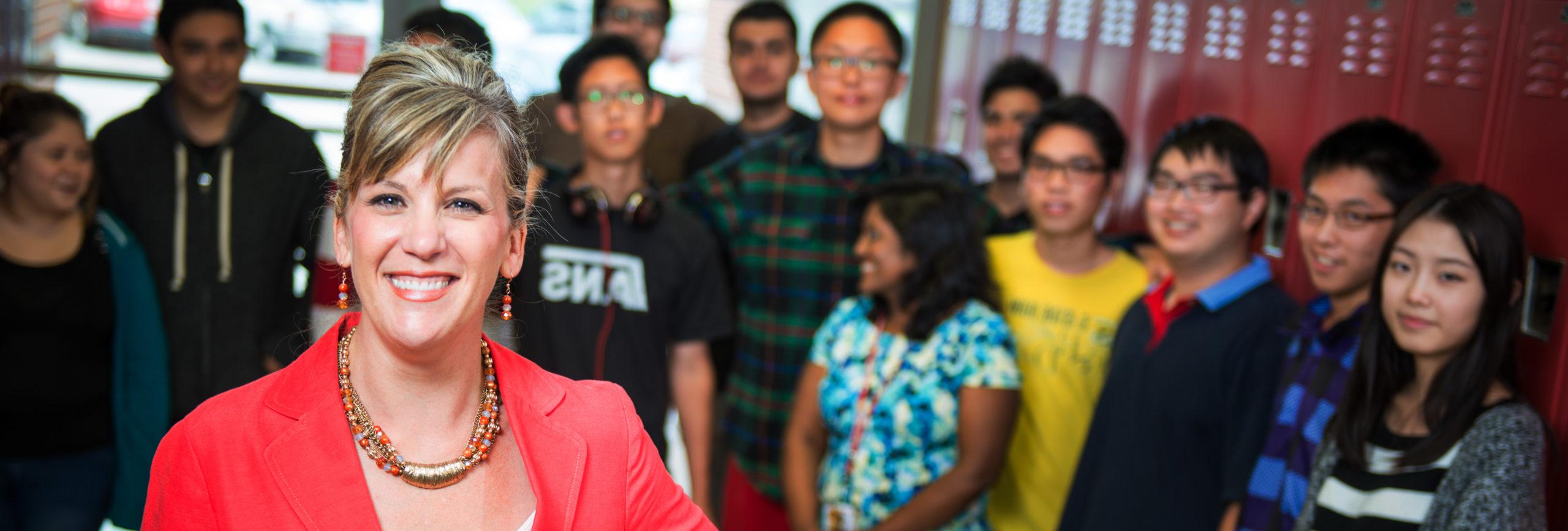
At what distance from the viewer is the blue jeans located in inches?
99.0

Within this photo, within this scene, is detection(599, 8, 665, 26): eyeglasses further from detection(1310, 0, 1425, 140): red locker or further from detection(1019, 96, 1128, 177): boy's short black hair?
detection(1310, 0, 1425, 140): red locker

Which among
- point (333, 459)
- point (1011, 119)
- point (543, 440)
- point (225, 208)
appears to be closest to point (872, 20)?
point (1011, 119)

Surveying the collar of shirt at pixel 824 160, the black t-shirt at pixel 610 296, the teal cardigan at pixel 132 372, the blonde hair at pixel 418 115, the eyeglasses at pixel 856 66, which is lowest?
the teal cardigan at pixel 132 372

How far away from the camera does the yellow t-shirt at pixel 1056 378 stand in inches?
97.0

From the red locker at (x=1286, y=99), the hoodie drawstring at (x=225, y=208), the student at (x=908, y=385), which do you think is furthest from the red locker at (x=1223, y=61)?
the hoodie drawstring at (x=225, y=208)

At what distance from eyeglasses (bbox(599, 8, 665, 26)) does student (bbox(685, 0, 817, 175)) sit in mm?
261

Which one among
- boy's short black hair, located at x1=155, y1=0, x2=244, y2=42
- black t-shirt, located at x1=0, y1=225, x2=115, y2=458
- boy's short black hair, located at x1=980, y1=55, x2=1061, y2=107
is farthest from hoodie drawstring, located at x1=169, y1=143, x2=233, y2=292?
boy's short black hair, located at x1=980, y1=55, x2=1061, y2=107

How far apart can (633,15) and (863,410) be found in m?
1.62

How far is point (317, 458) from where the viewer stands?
3.83ft

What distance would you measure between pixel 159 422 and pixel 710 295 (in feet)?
4.10

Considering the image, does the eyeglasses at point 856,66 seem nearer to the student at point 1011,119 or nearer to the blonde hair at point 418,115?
the student at point 1011,119

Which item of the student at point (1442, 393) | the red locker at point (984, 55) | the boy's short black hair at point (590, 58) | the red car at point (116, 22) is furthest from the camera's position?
the red car at point (116, 22)

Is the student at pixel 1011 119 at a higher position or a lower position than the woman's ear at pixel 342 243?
higher

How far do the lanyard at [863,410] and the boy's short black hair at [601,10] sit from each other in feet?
5.25
